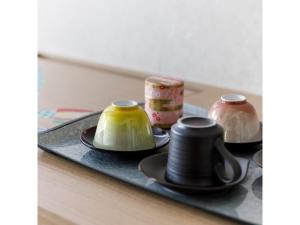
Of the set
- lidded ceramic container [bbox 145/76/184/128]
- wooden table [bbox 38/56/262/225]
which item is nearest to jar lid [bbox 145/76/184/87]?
lidded ceramic container [bbox 145/76/184/128]

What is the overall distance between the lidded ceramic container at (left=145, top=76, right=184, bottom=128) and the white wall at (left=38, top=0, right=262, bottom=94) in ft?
1.43

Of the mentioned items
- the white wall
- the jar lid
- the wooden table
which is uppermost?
the white wall

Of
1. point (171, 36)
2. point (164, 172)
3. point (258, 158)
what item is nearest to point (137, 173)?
point (164, 172)

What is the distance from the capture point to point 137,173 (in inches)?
36.3

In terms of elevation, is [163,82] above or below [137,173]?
above

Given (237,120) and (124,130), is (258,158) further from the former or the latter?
(124,130)

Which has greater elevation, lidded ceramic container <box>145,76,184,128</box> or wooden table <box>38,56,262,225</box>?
lidded ceramic container <box>145,76,184,128</box>

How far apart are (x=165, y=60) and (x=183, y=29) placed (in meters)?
0.12

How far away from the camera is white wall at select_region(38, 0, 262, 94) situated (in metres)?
1.51

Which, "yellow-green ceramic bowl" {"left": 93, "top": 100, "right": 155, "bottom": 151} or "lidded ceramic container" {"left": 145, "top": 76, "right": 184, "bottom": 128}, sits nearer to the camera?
"yellow-green ceramic bowl" {"left": 93, "top": 100, "right": 155, "bottom": 151}

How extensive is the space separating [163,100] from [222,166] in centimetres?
31

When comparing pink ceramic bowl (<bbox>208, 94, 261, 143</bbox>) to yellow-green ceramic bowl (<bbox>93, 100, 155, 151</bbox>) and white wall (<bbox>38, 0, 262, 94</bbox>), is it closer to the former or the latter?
yellow-green ceramic bowl (<bbox>93, 100, 155, 151</bbox>)
